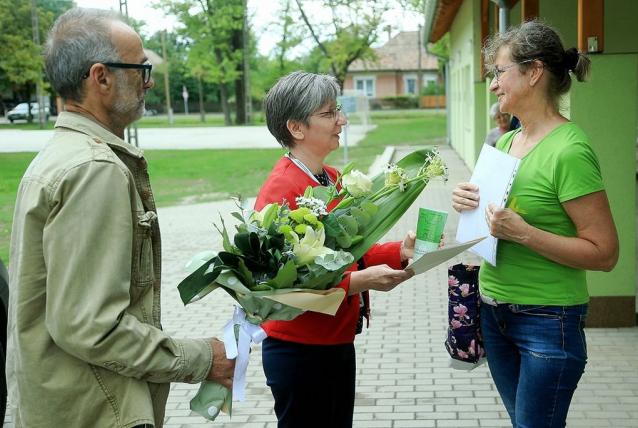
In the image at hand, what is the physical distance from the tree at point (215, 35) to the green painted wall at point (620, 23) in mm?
51333

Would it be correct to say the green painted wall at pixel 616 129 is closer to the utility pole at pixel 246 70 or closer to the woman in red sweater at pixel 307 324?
the woman in red sweater at pixel 307 324

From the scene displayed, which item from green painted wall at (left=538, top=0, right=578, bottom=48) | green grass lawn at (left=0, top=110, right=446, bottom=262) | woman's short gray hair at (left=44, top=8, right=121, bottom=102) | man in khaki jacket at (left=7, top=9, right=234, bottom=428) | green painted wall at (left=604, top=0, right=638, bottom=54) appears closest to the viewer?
man in khaki jacket at (left=7, top=9, right=234, bottom=428)

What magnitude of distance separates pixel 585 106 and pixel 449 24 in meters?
19.4

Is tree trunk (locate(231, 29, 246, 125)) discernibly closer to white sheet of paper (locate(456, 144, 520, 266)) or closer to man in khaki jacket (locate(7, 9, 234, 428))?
white sheet of paper (locate(456, 144, 520, 266))

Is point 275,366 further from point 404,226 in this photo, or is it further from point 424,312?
point 404,226

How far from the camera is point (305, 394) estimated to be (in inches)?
122

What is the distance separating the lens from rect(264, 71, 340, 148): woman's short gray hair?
10.3 feet

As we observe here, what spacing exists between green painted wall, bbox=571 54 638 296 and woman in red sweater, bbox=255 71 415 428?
12.7 feet

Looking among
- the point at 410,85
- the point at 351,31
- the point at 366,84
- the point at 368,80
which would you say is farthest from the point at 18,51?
the point at 410,85

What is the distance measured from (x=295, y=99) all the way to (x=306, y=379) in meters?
1.01

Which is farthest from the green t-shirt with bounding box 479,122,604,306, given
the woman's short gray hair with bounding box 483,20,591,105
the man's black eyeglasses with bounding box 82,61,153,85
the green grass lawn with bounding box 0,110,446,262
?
the green grass lawn with bounding box 0,110,446,262

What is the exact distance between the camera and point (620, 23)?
7.33m

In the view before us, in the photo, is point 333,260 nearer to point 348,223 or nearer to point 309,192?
point 348,223

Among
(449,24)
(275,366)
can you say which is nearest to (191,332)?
(275,366)
